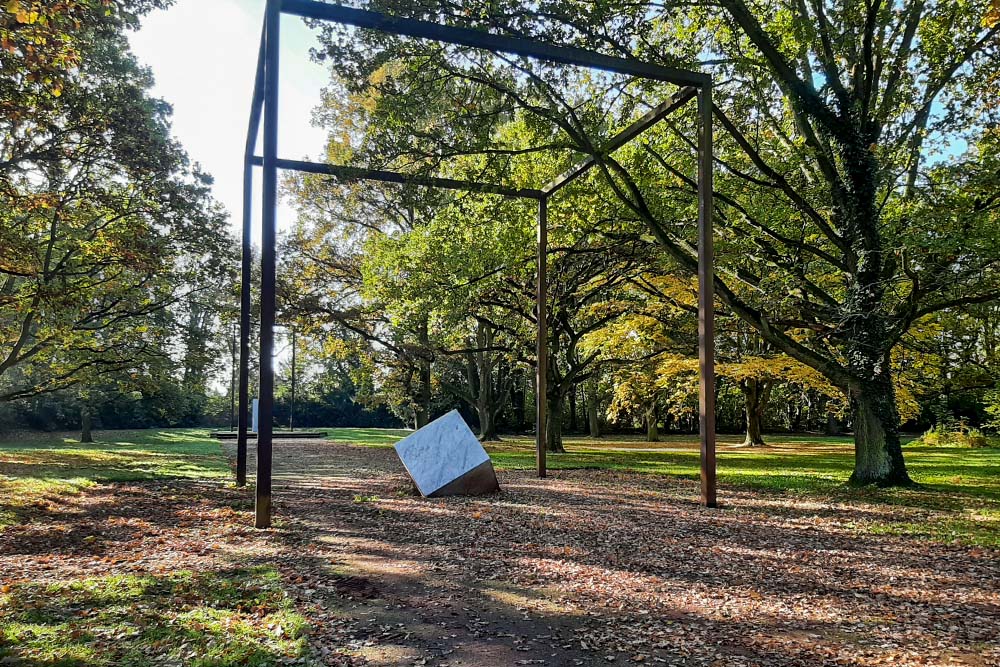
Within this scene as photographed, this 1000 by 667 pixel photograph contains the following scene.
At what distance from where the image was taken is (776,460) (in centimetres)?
1716

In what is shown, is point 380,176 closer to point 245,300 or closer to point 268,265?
point 245,300

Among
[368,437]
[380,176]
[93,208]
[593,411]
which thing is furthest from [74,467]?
[593,411]

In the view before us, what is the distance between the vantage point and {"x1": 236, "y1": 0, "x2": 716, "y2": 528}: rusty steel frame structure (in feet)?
22.4

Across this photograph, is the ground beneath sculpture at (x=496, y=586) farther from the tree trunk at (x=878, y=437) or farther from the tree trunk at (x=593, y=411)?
the tree trunk at (x=593, y=411)

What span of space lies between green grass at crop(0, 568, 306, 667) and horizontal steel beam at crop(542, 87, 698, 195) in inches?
283

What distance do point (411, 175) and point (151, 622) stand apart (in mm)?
7155

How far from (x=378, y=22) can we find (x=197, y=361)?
1189 cm

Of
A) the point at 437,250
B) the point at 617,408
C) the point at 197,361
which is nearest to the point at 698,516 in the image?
the point at 437,250

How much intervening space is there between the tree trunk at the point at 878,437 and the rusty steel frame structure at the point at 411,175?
10.9ft

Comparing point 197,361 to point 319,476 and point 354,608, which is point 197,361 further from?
point 354,608

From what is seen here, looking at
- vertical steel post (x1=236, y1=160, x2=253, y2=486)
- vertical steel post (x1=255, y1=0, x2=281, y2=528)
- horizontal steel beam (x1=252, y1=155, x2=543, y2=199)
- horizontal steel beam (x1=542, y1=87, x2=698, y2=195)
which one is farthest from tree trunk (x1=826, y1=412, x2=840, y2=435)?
vertical steel post (x1=255, y1=0, x2=281, y2=528)

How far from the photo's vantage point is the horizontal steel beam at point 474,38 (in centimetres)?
690

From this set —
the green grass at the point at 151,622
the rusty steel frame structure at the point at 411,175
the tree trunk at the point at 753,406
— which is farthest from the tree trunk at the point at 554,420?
the green grass at the point at 151,622

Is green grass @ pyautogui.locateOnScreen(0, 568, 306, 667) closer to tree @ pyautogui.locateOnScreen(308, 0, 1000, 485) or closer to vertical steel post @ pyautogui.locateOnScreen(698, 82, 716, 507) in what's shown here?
vertical steel post @ pyautogui.locateOnScreen(698, 82, 716, 507)
